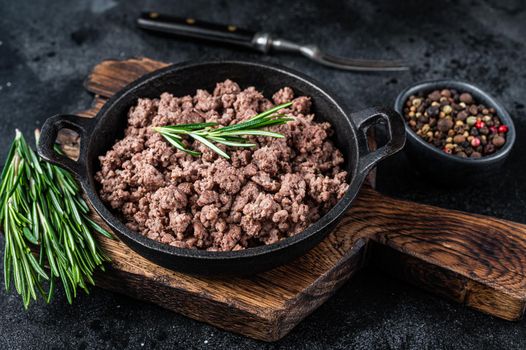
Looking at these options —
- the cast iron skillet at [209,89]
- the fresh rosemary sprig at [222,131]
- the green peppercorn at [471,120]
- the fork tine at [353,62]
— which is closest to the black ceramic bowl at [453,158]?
the green peppercorn at [471,120]

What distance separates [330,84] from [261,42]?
1.61 ft

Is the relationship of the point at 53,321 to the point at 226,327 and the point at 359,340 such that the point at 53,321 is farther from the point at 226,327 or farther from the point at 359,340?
the point at 359,340

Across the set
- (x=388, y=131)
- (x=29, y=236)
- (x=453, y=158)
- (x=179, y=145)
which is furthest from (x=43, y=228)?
(x=453, y=158)

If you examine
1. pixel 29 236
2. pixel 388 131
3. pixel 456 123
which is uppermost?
pixel 388 131

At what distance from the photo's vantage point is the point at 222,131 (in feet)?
8.91

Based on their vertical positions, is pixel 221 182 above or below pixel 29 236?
above

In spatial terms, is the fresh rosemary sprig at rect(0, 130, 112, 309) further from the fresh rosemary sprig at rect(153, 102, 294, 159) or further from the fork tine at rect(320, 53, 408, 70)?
the fork tine at rect(320, 53, 408, 70)

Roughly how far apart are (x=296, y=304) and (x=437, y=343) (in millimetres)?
678

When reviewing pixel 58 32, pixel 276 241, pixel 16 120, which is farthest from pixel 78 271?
pixel 58 32

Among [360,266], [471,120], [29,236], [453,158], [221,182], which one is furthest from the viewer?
[471,120]

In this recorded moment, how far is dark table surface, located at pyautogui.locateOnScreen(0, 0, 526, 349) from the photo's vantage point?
2916 mm

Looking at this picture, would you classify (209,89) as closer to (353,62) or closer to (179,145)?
(179,145)

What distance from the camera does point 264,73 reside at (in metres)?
3.13

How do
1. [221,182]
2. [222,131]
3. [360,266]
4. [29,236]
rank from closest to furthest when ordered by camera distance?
[221,182] < [222,131] < [29,236] < [360,266]
